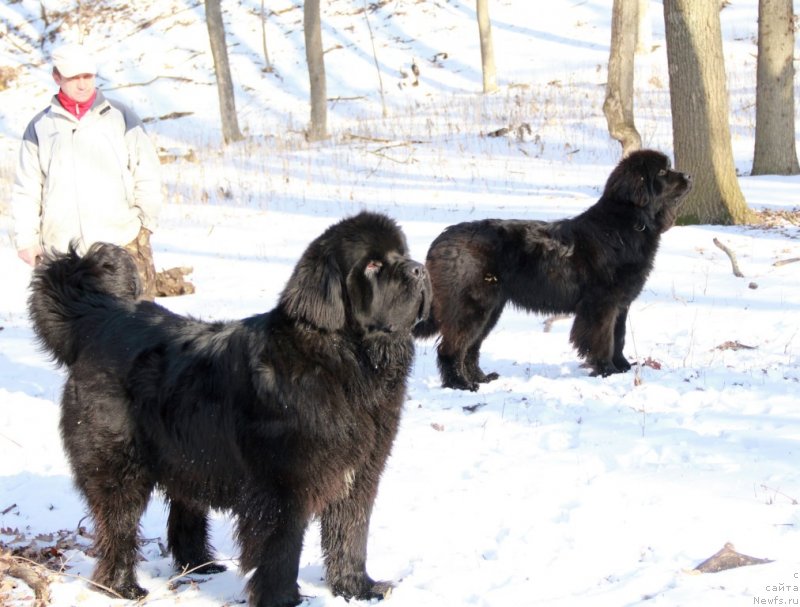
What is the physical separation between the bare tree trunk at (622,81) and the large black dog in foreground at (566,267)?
758cm

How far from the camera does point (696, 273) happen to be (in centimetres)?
988

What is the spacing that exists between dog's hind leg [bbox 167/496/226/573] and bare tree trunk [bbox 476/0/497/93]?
2167 centimetres

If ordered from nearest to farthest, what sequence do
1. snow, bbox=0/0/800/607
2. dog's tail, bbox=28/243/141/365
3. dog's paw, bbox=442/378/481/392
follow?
snow, bbox=0/0/800/607 < dog's tail, bbox=28/243/141/365 < dog's paw, bbox=442/378/481/392

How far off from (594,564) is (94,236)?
350 centimetres

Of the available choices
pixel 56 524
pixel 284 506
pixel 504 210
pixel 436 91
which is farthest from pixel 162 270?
pixel 436 91

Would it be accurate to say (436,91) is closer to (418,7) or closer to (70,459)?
(418,7)

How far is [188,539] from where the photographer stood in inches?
171

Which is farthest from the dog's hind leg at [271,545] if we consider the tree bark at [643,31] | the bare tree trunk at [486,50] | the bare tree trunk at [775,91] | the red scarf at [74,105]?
the tree bark at [643,31]

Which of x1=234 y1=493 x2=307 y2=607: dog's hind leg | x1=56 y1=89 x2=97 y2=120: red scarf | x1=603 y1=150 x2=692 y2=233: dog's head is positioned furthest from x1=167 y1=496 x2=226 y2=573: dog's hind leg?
x1=603 y1=150 x2=692 y2=233: dog's head

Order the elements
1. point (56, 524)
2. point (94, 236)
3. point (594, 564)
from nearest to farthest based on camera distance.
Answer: point (594, 564)
point (56, 524)
point (94, 236)

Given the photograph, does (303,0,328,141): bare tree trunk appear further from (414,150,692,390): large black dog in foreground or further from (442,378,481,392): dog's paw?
(442,378,481,392): dog's paw

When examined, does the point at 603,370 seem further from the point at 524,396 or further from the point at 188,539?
the point at 188,539

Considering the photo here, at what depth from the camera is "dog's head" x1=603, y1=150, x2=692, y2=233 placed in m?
7.57

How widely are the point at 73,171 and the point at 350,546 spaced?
2.93 meters
